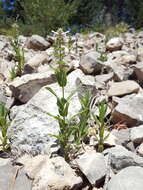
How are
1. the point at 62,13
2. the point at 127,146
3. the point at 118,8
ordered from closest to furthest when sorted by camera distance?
the point at 127,146 → the point at 62,13 → the point at 118,8

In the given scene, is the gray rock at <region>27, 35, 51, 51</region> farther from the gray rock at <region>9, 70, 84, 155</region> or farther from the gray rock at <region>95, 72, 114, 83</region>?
the gray rock at <region>9, 70, 84, 155</region>

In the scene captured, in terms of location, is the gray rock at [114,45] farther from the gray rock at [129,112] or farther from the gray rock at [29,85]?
the gray rock at [129,112]

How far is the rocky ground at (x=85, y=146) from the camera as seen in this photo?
2547mm

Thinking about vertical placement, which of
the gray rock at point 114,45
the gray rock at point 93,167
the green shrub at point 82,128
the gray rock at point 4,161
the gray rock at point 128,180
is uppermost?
the gray rock at point 114,45

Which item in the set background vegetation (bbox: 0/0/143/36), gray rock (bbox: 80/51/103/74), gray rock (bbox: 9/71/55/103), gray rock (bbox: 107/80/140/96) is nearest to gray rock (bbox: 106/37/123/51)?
gray rock (bbox: 80/51/103/74)

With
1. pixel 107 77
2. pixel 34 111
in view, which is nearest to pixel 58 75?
pixel 34 111

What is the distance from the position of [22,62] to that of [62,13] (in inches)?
295

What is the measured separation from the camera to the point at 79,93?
149 inches

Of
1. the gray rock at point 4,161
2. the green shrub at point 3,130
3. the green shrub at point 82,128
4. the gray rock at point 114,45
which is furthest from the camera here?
the gray rock at point 114,45

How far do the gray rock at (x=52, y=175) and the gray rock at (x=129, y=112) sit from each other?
1.15 metres

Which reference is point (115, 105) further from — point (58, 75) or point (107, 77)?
point (58, 75)

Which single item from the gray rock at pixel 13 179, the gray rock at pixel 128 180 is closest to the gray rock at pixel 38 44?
the gray rock at pixel 13 179

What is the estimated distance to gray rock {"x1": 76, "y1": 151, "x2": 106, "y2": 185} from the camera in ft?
8.46

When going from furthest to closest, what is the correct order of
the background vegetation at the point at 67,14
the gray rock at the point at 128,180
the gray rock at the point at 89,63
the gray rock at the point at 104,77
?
the background vegetation at the point at 67,14, the gray rock at the point at 89,63, the gray rock at the point at 104,77, the gray rock at the point at 128,180
